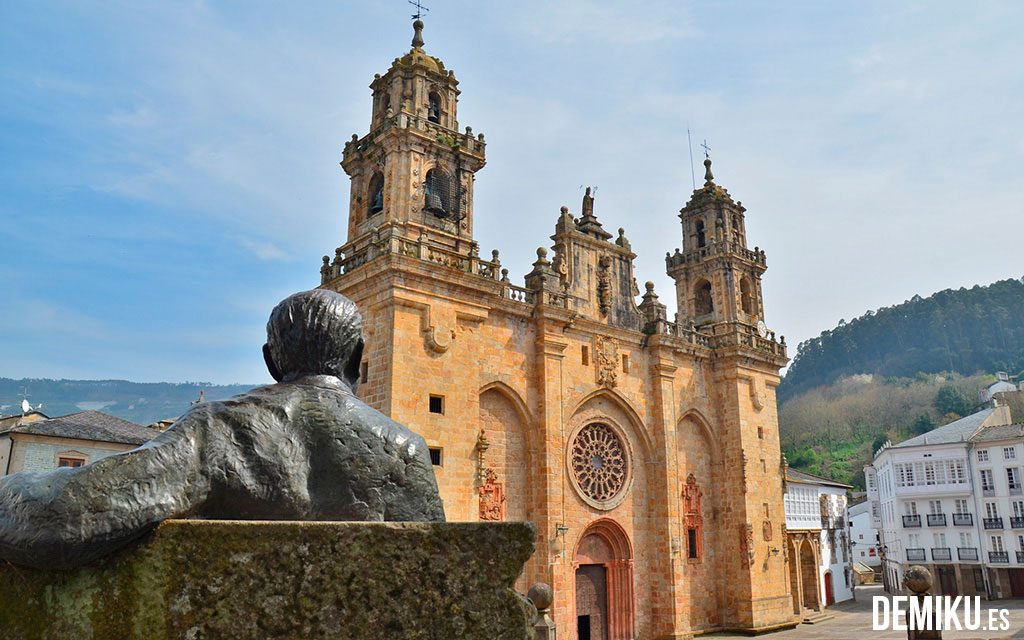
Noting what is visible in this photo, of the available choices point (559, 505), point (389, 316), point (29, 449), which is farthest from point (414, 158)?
point (29, 449)

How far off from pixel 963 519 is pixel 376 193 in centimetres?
3770

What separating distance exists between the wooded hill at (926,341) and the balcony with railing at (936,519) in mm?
60633

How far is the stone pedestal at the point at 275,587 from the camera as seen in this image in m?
1.87

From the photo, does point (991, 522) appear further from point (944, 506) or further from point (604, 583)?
point (604, 583)

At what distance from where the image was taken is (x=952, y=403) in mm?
72188

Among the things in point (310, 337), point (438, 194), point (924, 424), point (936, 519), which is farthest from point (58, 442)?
point (924, 424)

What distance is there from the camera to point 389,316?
1750 centimetres

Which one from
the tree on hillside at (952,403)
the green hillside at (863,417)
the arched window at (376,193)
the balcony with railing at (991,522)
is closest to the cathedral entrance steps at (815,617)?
the balcony with railing at (991,522)

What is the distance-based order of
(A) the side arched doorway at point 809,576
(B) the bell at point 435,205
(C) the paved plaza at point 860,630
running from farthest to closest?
1. (A) the side arched doorway at point 809,576
2. (C) the paved plaza at point 860,630
3. (B) the bell at point 435,205

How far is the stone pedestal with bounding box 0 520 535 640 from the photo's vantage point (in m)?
1.87

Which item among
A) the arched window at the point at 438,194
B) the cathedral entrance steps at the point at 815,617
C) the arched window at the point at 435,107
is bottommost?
the cathedral entrance steps at the point at 815,617

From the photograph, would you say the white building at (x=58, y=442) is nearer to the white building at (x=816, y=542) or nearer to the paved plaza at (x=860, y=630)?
the paved plaza at (x=860, y=630)

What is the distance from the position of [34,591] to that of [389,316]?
618 inches

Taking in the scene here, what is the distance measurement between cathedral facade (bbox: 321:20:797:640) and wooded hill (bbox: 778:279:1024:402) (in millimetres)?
79856
